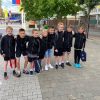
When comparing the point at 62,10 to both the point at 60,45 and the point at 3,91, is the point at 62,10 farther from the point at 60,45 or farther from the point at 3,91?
the point at 3,91

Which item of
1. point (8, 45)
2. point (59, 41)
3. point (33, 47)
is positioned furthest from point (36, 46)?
point (59, 41)

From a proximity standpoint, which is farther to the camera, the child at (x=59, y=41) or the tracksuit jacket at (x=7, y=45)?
the child at (x=59, y=41)

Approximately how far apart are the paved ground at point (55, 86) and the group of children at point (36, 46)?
48cm

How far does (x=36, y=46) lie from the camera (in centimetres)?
876

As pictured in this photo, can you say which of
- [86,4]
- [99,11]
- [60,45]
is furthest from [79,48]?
[99,11]

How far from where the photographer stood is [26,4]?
1077 inches

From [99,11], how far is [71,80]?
3911 cm

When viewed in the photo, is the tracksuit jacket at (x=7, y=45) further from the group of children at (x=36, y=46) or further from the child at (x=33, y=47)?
the child at (x=33, y=47)

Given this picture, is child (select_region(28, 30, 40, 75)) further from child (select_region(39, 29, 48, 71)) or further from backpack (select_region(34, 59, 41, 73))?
child (select_region(39, 29, 48, 71))

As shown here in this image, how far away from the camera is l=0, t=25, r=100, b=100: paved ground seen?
21.8 feet

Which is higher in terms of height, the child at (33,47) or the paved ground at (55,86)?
the child at (33,47)

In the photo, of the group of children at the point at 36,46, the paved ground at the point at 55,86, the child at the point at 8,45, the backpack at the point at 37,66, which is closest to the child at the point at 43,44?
the group of children at the point at 36,46

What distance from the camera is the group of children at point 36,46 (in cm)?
842

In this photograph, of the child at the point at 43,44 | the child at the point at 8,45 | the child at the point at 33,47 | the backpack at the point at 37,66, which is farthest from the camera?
the child at the point at 43,44
